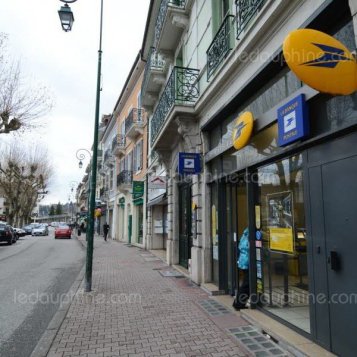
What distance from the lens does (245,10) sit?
6.50 meters

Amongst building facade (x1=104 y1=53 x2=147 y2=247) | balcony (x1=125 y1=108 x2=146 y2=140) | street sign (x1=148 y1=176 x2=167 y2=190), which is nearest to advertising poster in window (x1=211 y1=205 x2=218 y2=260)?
street sign (x1=148 y1=176 x2=167 y2=190)

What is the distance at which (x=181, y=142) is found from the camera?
1085 centimetres

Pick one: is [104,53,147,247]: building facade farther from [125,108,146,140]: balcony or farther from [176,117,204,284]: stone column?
[176,117,204,284]: stone column

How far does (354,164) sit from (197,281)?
19.3 feet

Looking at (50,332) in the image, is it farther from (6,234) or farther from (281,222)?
(6,234)

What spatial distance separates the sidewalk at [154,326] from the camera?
15.0 feet

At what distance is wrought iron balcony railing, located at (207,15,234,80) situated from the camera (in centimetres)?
730

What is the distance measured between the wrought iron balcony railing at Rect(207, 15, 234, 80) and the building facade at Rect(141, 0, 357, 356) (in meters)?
0.02

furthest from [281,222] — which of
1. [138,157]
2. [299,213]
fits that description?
[138,157]

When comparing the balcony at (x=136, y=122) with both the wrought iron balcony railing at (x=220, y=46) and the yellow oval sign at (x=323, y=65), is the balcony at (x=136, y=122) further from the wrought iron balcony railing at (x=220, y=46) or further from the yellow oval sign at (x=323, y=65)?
the yellow oval sign at (x=323, y=65)

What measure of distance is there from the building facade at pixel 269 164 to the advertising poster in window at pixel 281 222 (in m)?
0.02

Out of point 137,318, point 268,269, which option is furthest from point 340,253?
point 137,318

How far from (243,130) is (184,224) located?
236 inches

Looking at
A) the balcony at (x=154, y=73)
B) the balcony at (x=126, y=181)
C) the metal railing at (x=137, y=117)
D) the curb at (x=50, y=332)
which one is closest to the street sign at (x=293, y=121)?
the curb at (x=50, y=332)
